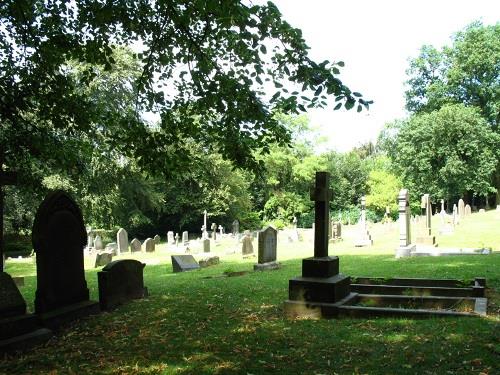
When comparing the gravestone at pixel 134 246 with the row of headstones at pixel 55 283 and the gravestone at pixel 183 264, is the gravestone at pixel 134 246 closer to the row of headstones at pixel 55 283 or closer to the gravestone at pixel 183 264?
the gravestone at pixel 183 264

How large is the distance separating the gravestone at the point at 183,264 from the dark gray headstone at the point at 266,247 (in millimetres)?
3037

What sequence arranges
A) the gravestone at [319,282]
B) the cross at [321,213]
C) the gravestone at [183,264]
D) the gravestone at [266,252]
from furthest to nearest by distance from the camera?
the gravestone at [183,264] < the gravestone at [266,252] < the cross at [321,213] < the gravestone at [319,282]

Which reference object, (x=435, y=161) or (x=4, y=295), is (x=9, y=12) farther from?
(x=435, y=161)

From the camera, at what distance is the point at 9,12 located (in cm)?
825

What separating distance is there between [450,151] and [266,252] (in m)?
33.1

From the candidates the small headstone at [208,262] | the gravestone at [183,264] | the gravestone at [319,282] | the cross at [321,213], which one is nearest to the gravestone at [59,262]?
the gravestone at [319,282]

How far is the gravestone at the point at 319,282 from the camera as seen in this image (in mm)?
6953

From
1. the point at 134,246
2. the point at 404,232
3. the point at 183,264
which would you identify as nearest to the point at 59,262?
the point at 183,264

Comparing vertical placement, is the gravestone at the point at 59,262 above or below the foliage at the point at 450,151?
below

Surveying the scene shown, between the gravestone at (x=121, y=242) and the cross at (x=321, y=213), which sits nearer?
the cross at (x=321, y=213)

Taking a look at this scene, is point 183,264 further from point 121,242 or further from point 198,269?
point 121,242

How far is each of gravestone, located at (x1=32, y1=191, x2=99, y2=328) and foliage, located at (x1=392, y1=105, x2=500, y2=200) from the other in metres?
39.3

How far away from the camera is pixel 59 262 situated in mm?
7402

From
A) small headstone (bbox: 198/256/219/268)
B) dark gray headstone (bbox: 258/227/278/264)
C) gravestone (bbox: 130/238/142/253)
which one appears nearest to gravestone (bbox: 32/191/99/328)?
dark gray headstone (bbox: 258/227/278/264)
